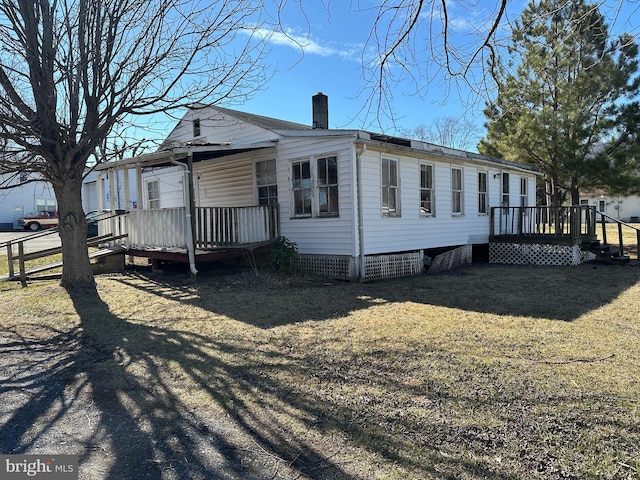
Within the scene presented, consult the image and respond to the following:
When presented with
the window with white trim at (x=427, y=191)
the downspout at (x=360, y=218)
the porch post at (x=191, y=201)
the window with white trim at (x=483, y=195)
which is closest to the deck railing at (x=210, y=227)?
the porch post at (x=191, y=201)

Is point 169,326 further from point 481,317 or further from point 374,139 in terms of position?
point 374,139

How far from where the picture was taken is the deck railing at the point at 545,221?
12.3 meters

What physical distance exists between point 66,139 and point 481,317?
7.49 metres

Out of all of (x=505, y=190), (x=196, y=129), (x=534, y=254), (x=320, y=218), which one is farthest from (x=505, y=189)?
(x=196, y=129)

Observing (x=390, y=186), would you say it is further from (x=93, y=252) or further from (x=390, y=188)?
(x=93, y=252)

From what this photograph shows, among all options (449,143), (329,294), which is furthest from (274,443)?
(449,143)

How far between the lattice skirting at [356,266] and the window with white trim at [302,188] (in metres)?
1.06

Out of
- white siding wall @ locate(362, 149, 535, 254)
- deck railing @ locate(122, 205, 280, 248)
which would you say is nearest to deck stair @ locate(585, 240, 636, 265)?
white siding wall @ locate(362, 149, 535, 254)

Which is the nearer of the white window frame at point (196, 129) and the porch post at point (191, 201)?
the porch post at point (191, 201)

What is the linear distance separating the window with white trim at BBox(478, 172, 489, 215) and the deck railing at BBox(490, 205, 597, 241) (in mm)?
294

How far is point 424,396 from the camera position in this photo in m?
3.58

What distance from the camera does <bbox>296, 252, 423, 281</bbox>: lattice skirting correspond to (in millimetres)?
9766

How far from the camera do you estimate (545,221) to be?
13453 mm

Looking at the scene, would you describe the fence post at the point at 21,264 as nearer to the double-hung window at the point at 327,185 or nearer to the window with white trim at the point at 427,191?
the double-hung window at the point at 327,185
